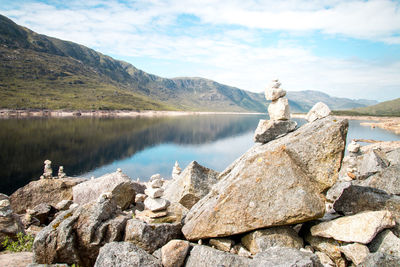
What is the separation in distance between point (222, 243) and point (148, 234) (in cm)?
281

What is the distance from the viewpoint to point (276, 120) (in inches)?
476

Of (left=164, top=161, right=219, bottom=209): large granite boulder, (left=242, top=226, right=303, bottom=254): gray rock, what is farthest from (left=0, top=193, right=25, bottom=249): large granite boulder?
(left=242, top=226, right=303, bottom=254): gray rock

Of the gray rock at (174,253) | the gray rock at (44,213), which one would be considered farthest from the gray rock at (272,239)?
the gray rock at (44,213)

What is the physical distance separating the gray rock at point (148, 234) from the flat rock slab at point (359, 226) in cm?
576

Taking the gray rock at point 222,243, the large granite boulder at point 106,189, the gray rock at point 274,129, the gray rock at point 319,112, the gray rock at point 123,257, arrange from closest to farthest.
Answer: the gray rock at point 123,257 < the gray rock at point 222,243 < the gray rock at point 319,112 < the gray rock at point 274,129 < the large granite boulder at point 106,189

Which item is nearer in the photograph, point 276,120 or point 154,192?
point 154,192

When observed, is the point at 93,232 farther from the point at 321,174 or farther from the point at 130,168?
the point at 130,168

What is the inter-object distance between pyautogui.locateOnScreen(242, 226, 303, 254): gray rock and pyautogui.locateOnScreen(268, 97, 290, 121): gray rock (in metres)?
5.45

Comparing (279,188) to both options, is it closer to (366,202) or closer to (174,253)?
(366,202)

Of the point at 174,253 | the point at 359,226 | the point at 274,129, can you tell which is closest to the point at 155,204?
the point at 174,253

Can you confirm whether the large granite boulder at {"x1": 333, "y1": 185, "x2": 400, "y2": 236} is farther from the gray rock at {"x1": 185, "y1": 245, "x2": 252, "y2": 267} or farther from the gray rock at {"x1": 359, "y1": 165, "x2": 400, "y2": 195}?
the gray rock at {"x1": 185, "y1": 245, "x2": 252, "y2": 267}

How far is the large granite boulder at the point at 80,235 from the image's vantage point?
26.8 feet

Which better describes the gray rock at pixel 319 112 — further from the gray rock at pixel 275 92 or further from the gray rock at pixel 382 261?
the gray rock at pixel 382 261

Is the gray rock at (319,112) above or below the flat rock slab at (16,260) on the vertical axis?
above
